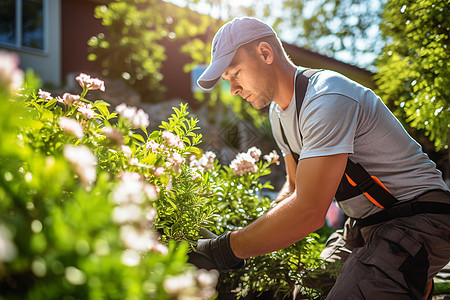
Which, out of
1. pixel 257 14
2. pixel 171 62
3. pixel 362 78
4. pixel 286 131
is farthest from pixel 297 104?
pixel 257 14

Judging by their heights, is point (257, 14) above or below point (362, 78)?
above

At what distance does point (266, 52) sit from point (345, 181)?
788 millimetres

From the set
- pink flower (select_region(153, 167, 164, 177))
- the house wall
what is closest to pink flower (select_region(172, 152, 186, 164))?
pink flower (select_region(153, 167, 164, 177))

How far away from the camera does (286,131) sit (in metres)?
2.27

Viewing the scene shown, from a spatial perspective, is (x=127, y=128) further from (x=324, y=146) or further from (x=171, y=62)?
(x=171, y=62)

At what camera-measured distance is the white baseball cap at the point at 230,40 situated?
1.90m

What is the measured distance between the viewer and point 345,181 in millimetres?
1951

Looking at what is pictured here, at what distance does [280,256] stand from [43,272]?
1.62m

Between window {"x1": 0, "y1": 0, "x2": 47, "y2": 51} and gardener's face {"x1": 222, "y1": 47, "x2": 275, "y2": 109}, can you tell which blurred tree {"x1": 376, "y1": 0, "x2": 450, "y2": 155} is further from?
window {"x1": 0, "y1": 0, "x2": 47, "y2": 51}

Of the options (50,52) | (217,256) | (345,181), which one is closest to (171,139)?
(217,256)

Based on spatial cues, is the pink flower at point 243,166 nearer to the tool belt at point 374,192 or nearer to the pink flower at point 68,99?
the tool belt at point 374,192

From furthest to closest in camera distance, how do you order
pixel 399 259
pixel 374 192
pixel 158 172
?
1. pixel 374 192
2. pixel 399 259
3. pixel 158 172

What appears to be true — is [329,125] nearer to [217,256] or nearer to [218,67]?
[218,67]

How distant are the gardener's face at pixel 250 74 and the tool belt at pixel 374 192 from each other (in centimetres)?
17
